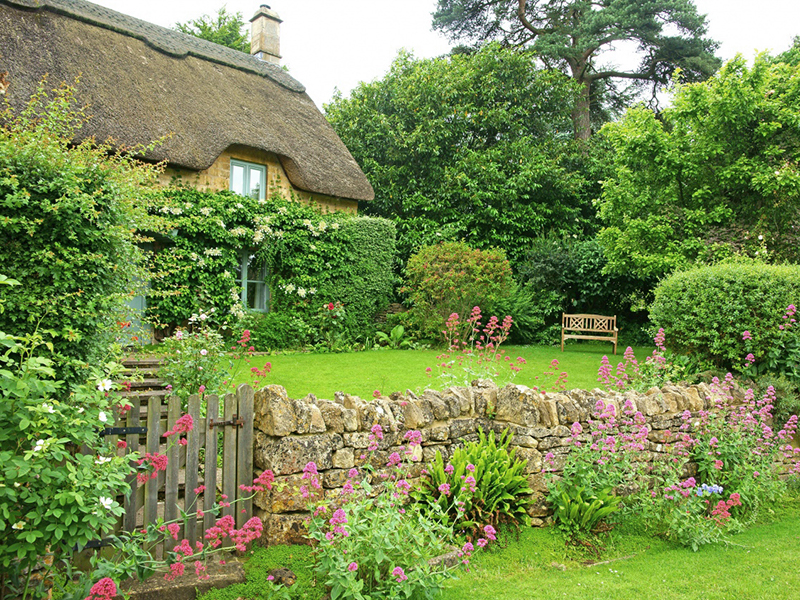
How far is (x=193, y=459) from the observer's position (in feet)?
11.4

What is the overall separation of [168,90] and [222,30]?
1254cm

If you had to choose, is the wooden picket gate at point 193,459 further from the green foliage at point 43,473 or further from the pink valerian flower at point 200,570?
the green foliage at point 43,473

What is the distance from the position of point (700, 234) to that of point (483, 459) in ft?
30.9

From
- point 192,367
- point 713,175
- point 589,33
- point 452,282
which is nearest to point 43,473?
point 192,367

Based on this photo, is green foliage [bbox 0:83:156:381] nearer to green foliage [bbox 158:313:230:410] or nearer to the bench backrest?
green foliage [bbox 158:313:230:410]

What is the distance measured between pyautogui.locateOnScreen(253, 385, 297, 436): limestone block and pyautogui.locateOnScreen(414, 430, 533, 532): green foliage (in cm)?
106

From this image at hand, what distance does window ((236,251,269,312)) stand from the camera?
11.7 metres

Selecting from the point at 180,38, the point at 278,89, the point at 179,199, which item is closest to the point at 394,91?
the point at 278,89

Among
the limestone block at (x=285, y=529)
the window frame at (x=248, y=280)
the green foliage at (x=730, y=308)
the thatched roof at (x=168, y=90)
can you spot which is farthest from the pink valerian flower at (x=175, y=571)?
the window frame at (x=248, y=280)

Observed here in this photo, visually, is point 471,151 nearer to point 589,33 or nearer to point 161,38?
point 589,33

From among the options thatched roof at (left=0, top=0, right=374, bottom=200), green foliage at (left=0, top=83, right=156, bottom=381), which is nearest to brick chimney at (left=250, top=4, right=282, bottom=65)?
thatched roof at (left=0, top=0, right=374, bottom=200)

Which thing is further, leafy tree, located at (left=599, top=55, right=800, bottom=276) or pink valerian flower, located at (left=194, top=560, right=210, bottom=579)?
leafy tree, located at (left=599, top=55, right=800, bottom=276)

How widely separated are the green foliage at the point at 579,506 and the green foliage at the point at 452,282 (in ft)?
24.9

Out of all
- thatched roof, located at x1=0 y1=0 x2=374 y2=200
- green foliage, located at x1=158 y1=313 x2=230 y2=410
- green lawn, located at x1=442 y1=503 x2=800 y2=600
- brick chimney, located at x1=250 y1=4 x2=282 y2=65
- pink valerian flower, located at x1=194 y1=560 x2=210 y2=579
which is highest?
brick chimney, located at x1=250 y1=4 x2=282 y2=65
